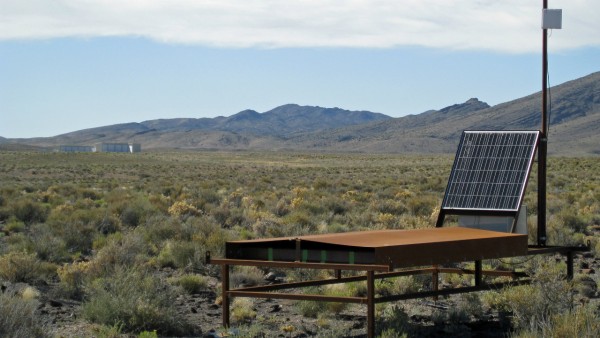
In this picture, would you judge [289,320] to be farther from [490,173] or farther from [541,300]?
[490,173]

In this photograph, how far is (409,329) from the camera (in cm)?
1052

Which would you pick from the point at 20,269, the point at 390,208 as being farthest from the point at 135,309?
the point at 390,208

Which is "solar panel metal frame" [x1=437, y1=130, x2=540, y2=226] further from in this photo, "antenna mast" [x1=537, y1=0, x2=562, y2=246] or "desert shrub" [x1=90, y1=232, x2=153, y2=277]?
"desert shrub" [x1=90, y1=232, x2=153, y2=277]

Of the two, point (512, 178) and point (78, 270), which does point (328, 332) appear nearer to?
point (512, 178)

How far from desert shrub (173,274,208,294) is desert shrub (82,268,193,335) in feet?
7.77

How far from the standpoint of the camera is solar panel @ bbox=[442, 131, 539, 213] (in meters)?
12.5

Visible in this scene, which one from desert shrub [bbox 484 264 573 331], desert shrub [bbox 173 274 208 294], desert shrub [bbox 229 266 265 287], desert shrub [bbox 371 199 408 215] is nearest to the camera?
desert shrub [bbox 484 264 573 331]

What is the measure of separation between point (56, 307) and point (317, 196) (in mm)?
23526

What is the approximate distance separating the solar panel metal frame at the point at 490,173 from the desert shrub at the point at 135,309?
4023mm

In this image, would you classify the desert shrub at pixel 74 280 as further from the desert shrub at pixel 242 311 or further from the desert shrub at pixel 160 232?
the desert shrub at pixel 160 232

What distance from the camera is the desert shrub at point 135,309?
422 inches

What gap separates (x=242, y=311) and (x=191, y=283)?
2559 millimetres

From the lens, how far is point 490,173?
42.3 ft

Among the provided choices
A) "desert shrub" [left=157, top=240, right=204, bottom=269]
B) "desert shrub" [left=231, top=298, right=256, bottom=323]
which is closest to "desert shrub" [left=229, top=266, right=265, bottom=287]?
"desert shrub" [left=157, top=240, right=204, bottom=269]
